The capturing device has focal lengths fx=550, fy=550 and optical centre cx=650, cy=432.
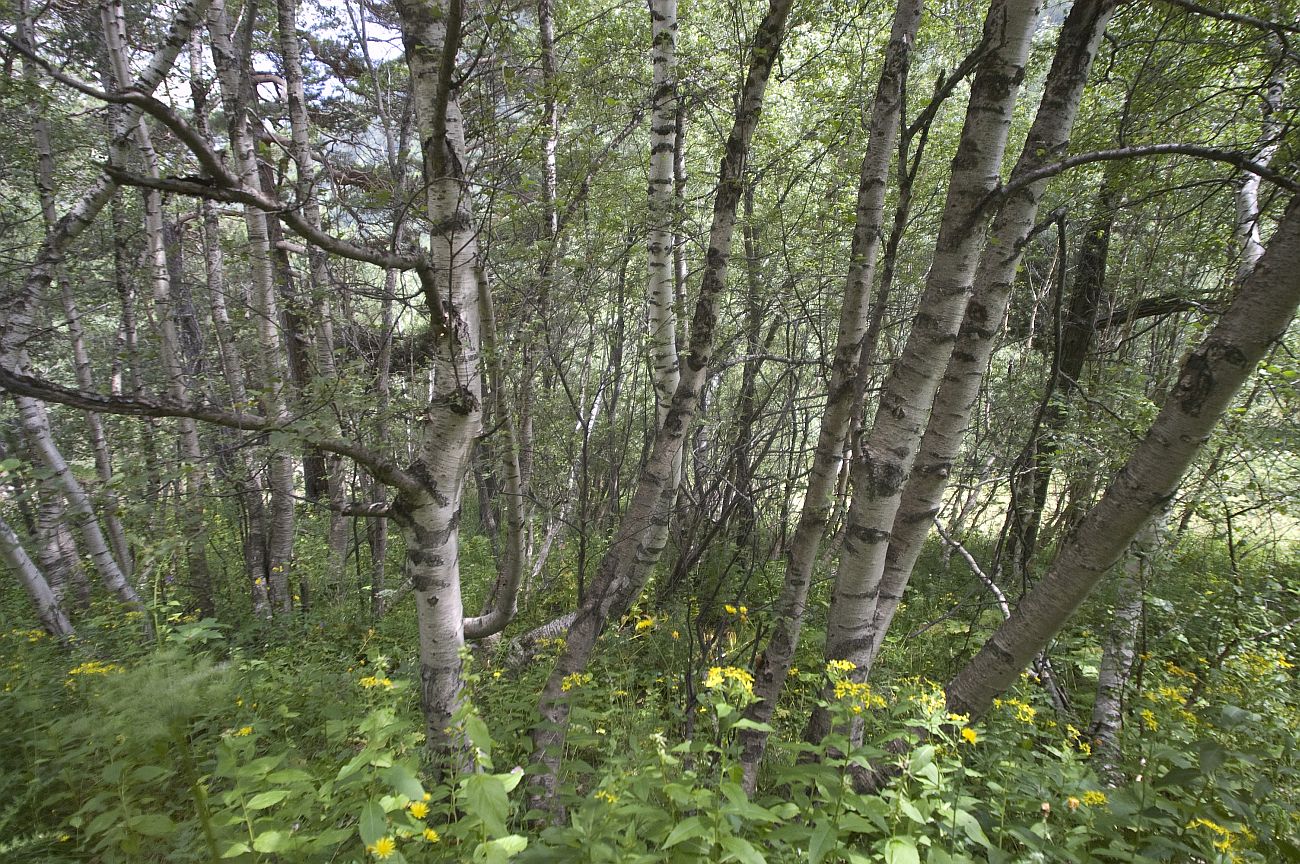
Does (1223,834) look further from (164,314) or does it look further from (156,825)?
(164,314)

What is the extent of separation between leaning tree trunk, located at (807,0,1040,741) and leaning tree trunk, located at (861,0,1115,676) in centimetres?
5

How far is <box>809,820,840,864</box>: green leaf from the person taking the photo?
1.38 metres

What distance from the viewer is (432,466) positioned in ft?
8.12

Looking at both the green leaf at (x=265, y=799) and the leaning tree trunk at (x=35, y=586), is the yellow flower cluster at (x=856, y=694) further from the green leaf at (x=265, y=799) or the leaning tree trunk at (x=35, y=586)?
the leaning tree trunk at (x=35, y=586)

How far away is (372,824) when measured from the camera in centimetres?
137

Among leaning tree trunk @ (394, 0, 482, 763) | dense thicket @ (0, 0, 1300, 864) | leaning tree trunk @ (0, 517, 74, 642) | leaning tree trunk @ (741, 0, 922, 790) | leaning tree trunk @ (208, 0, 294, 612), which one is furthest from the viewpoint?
leaning tree trunk @ (208, 0, 294, 612)

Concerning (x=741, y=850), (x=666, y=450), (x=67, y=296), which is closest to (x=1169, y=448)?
(x=741, y=850)

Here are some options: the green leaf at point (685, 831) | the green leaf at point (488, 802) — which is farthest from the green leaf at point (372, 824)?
the green leaf at point (685, 831)

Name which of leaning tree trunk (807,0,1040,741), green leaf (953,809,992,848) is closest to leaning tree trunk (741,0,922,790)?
leaning tree trunk (807,0,1040,741)

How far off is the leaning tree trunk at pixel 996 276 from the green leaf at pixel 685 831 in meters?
1.33

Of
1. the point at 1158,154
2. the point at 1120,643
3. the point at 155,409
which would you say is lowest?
the point at 1120,643

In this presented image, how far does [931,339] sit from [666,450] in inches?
60.6

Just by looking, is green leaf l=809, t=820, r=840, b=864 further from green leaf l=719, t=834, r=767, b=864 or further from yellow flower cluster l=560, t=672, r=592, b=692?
yellow flower cluster l=560, t=672, r=592, b=692

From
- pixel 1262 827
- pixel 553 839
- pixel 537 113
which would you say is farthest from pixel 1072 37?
pixel 553 839
